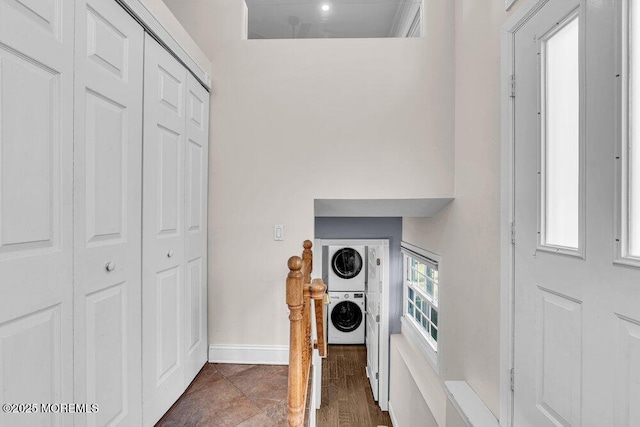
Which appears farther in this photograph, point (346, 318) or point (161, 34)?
point (346, 318)

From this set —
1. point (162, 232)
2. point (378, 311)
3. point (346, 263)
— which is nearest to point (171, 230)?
point (162, 232)

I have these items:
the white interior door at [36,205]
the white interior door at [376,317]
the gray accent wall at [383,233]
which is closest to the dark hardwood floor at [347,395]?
the white interior door at [376,317]

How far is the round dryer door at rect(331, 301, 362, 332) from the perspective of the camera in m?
6.27

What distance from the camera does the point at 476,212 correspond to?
1944 mm

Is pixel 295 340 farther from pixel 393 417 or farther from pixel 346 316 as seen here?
pixel 346 316

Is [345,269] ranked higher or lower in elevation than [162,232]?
lower

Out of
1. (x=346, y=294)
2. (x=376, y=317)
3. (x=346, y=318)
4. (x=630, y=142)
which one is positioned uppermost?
(x=630, y=142)

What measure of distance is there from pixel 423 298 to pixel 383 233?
1.01 m

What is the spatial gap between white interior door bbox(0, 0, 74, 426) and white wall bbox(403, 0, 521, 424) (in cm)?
186

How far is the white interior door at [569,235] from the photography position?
1067 mm

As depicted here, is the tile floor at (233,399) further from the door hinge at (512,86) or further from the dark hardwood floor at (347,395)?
the dark hardwood floor at (347,395)

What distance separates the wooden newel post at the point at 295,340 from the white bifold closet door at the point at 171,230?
665 mm

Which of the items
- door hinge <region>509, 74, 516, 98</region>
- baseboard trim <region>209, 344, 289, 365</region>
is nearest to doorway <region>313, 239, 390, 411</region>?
baseboard trim <region>209, 344, 289, 365</region>

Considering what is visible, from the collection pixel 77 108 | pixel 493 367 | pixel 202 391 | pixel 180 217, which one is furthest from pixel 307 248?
pixel 77 108
